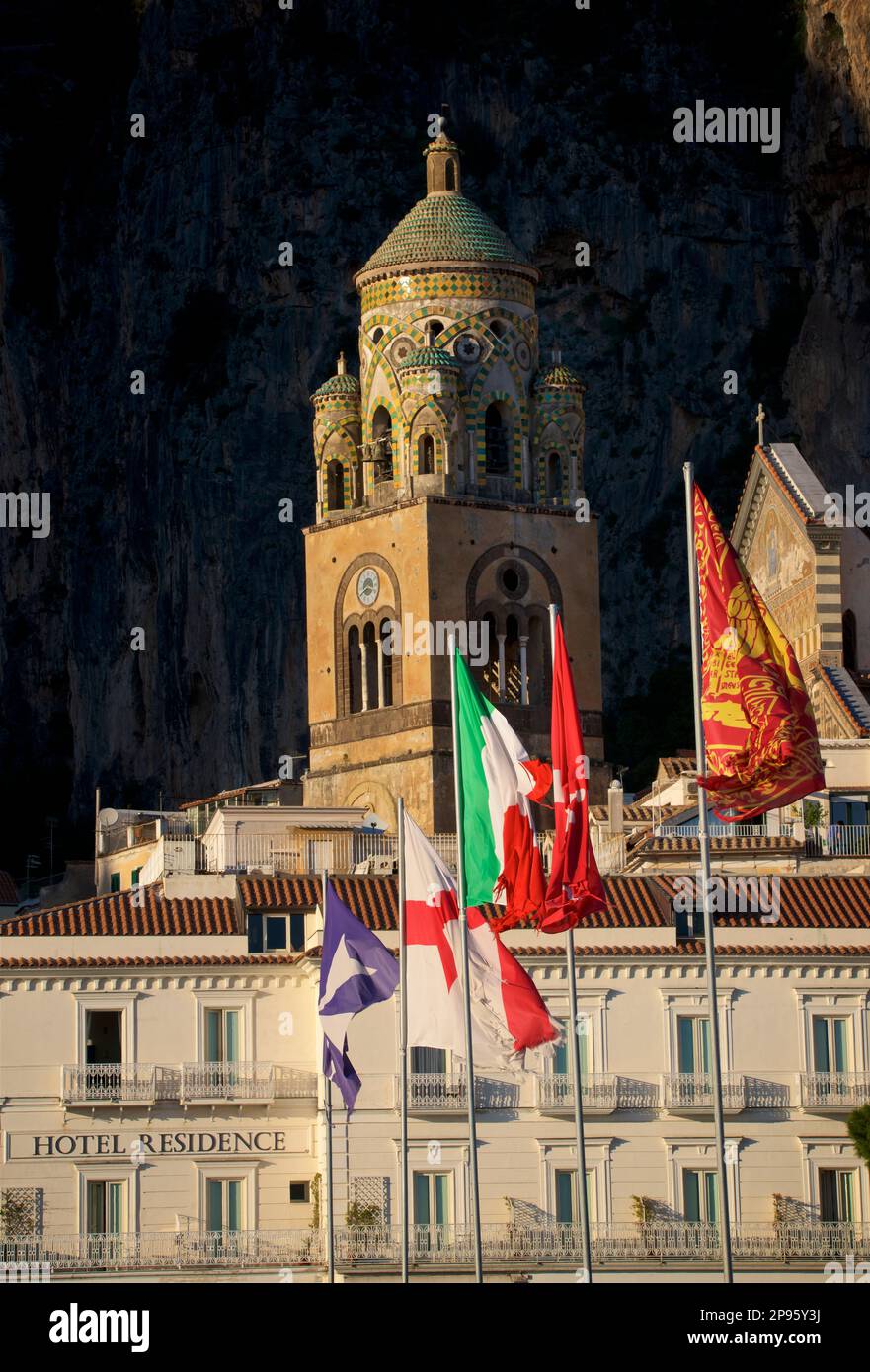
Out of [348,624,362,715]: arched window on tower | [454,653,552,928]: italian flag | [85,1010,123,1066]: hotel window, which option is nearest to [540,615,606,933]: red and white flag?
[454,653,552,928]: italian flag

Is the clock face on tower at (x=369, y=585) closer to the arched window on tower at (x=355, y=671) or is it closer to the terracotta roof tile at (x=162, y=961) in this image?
the arched window on tower at (x=355, y=671)

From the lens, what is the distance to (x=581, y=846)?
55.1 metres

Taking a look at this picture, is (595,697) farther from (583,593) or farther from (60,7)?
(60,7)

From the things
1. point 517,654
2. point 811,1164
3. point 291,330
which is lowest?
point 811,1164

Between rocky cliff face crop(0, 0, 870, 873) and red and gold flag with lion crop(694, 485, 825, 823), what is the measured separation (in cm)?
8284

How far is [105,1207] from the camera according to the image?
6862 centimetres

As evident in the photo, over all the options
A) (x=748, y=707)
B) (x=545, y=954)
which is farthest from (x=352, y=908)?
(x=748, y=707)

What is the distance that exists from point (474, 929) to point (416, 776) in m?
35.2

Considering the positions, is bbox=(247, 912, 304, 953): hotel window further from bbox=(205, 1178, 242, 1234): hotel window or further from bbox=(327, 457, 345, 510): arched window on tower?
bbox=(327, 457, 345, 510): arched window on tower

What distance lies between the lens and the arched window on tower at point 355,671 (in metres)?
95.9

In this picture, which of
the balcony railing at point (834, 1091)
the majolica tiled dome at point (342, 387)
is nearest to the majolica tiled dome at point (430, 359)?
the majolica tiled dome at point (342, 387)

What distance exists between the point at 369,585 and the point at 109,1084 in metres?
28.0

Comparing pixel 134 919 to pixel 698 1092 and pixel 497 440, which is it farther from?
pixel 497 440
